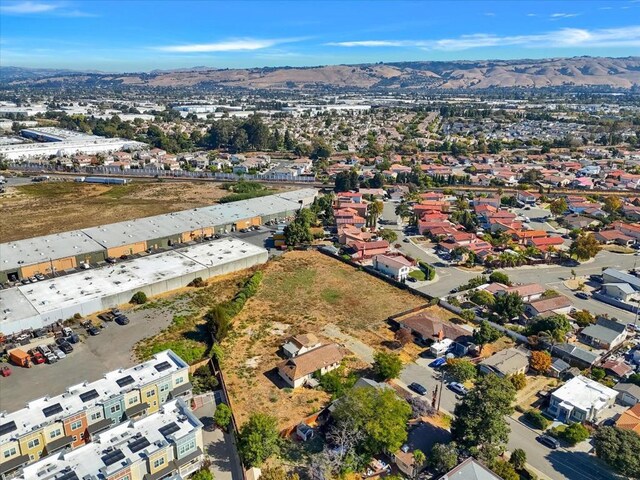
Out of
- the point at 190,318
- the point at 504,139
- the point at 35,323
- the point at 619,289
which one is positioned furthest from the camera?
the point at 504,139

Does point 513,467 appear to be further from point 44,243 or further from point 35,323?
point 44,243

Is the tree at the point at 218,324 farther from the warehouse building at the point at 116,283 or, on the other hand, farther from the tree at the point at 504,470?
the tree at the point at 504,470

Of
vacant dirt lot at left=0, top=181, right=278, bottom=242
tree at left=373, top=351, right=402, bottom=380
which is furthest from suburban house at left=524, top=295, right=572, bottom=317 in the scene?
vacant dirt lot at left=0, top=181, right=278, bottom=242

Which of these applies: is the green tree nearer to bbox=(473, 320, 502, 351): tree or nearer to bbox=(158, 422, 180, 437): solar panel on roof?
bbox=(473, 320, 502, 351): tree

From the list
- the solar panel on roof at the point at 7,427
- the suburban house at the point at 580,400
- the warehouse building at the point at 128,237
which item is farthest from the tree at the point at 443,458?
the warehouse building at the point at 128,237

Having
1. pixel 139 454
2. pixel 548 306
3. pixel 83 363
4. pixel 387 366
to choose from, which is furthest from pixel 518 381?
pixel 83 363

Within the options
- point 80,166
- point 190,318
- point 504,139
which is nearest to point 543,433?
point 190,318

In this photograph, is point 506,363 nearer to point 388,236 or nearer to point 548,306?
point 548,306
